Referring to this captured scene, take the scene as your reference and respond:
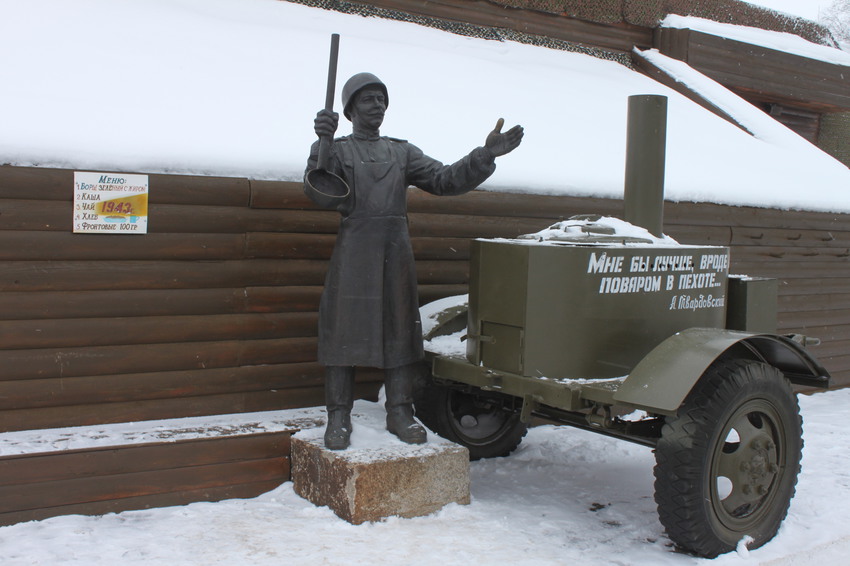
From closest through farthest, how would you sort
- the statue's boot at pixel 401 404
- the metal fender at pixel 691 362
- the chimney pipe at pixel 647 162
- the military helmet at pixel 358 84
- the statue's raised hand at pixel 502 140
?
the metal fender at pixel 691 362 < the statue's raised hand at pixel 502 140 < the military helmet at pixel 358 84 < the statue's boot at pixel 401 404 < the chimney pipe at pixel 647 162

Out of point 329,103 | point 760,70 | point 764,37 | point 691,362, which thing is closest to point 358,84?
point 329,103

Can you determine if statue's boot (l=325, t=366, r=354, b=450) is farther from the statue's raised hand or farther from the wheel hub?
the wheel hub

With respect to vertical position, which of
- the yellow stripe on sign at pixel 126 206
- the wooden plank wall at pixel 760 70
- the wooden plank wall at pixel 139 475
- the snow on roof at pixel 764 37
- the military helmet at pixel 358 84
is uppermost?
the snow on roof at pixel 764 37

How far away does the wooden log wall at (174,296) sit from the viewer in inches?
172

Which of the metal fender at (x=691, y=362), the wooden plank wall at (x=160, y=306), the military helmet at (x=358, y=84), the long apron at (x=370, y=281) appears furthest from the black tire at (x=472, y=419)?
the military helmet at (x=358, y=84)

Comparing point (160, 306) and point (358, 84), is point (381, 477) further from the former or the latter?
point (358, 84)

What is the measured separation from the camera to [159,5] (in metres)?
7.00

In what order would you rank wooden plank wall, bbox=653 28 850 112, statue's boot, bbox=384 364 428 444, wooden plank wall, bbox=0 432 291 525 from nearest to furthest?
wooden plank wall, bbox=0 432 291 525, statue's boot, bbox=384 364 428 444, wooden plank wall, bbox=653 28 850 112

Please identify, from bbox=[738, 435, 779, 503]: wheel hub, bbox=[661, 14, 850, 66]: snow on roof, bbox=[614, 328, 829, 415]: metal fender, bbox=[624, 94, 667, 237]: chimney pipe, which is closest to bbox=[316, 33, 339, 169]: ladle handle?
bbox=[614, 328, 829, 415]: metal fender

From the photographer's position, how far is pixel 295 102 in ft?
19.8

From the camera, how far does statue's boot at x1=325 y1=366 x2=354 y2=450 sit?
4.25m

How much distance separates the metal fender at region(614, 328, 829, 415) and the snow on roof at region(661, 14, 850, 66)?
7066mm

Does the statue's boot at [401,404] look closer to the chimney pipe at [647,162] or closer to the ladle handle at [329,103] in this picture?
the ladle handle at [329,103]

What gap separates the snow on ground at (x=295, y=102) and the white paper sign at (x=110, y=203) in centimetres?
7
